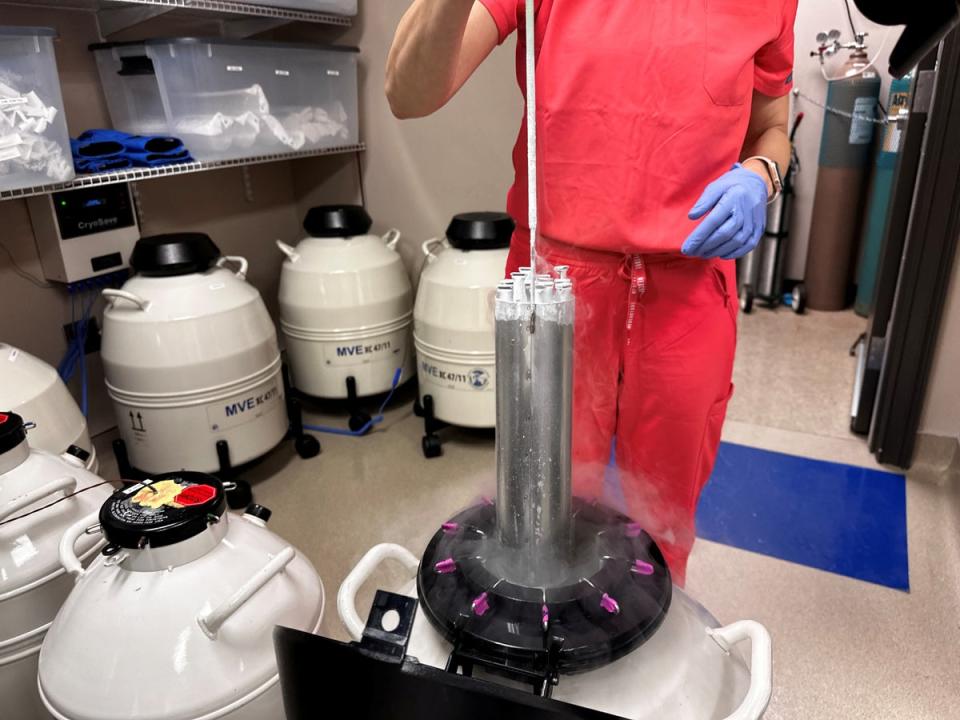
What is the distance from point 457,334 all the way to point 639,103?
1.33 meters

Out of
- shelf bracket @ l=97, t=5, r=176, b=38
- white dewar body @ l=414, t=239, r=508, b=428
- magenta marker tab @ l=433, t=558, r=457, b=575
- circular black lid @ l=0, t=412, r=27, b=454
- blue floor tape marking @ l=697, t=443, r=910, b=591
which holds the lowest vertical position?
blue floor tape marking @ l=697, t=443, r=910, b=591

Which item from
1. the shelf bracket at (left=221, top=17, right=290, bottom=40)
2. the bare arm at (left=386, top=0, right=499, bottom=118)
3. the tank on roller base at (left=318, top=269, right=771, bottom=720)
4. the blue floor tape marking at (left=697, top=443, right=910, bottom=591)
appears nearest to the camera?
the tank on roller base at (left=318, top=269, right=771, bottom=720)

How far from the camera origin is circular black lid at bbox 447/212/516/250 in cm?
221

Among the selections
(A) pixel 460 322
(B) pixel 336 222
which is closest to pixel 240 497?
(A) pixel 460 322

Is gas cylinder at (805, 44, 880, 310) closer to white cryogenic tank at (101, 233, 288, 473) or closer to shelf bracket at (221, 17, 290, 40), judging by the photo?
shelf bracket at (221, 17, 290, 40)

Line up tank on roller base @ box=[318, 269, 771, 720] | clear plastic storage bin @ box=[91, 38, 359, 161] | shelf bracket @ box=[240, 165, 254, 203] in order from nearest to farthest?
tank on roller base @ box=[318, 269, 771, 720], clear plastic storage bin @ box=[91, 38, 359, 161], shelf bracket @ box=[240, 165, 254, 203]

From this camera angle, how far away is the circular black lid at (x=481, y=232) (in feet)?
7.24

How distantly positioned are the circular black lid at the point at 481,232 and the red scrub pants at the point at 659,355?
1110 mm

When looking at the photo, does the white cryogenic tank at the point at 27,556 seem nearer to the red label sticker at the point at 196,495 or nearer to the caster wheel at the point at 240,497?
the red label sticker at the point at 196,495

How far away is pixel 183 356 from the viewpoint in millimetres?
1912

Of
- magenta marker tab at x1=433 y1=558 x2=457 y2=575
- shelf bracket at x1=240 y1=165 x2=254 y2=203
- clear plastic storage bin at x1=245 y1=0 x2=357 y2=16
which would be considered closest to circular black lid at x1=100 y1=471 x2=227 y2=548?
magenta marker tab at x1=433 y1=558 x2=457 y2=575

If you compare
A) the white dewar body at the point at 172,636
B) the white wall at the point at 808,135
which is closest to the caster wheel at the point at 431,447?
the white dewar body at the point at 172,636

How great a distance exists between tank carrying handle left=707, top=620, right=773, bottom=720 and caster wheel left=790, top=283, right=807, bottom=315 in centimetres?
359

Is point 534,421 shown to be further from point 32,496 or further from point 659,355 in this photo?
point 32,496
